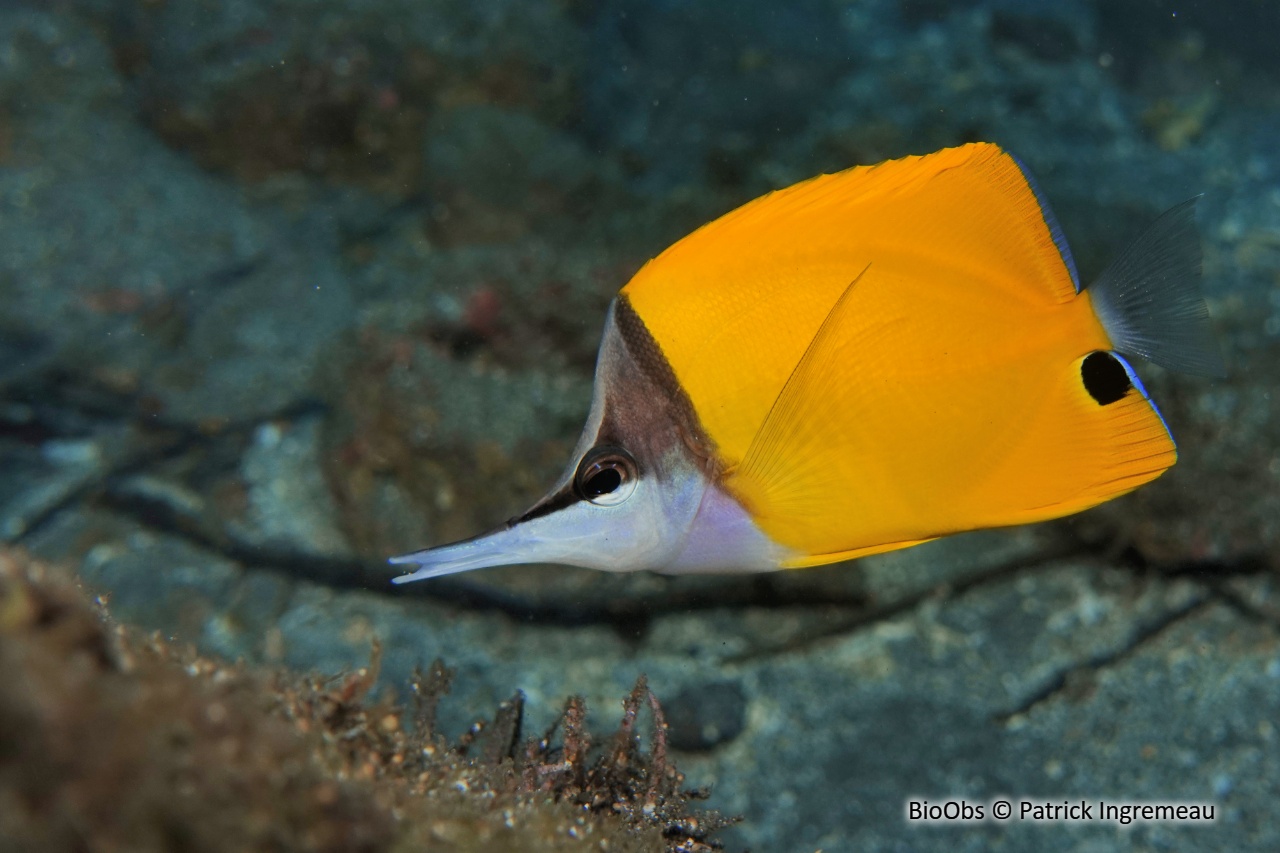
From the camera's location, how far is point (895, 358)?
1.63 metres

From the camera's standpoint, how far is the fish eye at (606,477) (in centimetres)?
163

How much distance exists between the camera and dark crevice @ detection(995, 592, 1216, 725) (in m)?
3.32

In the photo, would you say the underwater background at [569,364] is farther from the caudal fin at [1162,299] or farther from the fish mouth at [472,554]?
the caudal fin at [1162,299]

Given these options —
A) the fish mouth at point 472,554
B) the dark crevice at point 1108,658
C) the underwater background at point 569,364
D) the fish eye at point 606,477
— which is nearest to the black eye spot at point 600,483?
the fish eye at point 606,477

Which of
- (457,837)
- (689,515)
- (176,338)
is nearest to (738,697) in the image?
(689,515)

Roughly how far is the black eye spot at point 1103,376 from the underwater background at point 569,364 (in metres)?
1.87

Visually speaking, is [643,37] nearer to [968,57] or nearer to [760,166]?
[760,166]

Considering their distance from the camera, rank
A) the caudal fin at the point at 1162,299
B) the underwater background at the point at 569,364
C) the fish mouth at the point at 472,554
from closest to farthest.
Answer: the fish mouth at the point at 472,554
the caudal fin at the point at 1162,299
the underwater background at the point at 569,364

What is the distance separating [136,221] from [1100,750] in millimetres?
6282

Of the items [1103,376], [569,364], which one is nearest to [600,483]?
[1103,376]

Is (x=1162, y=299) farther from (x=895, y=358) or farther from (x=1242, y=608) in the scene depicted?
(x=1242, y=608)

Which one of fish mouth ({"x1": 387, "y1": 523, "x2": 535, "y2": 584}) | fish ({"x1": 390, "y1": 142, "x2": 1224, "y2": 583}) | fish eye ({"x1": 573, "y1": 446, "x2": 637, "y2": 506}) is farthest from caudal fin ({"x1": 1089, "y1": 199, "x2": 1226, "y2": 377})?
fish mouth ({"x1": 387, "y1": 523, "x2": 535, "y2": 584})

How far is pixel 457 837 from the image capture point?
1.29 metres

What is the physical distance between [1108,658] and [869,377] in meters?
2.61
